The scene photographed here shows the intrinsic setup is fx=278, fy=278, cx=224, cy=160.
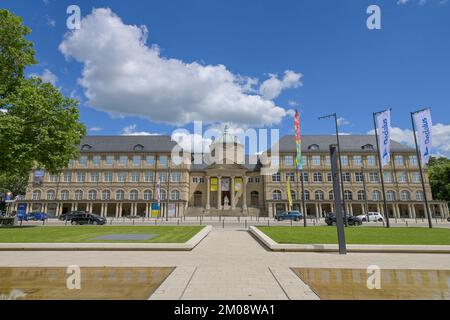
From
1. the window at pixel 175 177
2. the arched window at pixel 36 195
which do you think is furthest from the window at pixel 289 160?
the arched window at pixel 36 195

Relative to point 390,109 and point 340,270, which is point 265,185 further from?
point 340,270

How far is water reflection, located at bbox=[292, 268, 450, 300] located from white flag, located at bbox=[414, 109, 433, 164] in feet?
67.3

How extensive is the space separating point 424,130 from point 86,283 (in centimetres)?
2932

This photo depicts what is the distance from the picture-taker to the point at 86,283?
7.67 m

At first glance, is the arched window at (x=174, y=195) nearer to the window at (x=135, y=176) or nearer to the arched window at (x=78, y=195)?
the window at (x=135, y=176)

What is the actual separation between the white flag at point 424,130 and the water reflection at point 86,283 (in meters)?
26.7

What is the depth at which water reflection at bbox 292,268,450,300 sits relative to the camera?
6680 millimetres

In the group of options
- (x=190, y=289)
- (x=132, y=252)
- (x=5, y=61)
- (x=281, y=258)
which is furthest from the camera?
(x=5, y=61)

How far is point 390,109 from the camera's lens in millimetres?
25906

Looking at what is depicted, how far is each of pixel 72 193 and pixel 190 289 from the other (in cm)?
6825

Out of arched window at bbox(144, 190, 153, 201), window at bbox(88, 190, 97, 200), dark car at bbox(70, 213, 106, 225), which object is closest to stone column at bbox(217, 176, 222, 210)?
arched window at bbox(144, 190, 153, 201)

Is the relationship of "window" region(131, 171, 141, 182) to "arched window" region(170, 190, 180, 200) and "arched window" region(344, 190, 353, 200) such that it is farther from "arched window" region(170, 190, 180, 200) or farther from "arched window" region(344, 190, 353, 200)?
"arched window" region(344, 190, 353, 200)

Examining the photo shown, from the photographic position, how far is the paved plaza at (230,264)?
277 inches
